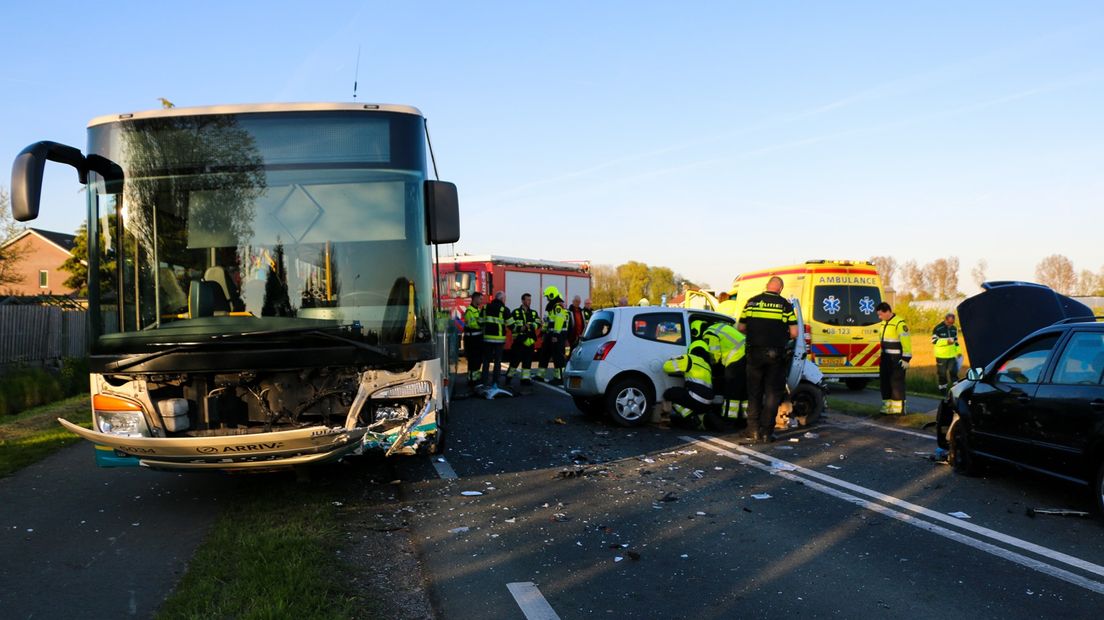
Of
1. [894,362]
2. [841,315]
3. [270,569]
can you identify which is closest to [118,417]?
[270,569]

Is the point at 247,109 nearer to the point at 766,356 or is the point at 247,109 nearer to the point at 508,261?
the point at 766,356

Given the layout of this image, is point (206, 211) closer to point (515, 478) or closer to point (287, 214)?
point (287, 214)

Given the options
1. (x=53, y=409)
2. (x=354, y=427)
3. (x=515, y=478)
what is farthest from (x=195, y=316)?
(x=53, y=409)

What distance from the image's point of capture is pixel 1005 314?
919 centimetres

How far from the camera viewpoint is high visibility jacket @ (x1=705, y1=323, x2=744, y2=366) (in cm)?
1034

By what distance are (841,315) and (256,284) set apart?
13.1 metres

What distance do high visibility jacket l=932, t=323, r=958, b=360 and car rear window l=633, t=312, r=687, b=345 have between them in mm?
8054

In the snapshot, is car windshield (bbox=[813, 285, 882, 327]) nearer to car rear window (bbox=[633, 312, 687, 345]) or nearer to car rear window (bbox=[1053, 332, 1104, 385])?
car rear window (bbox=[633, 312, 687, 345])

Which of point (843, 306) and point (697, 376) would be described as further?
point (843, 306)

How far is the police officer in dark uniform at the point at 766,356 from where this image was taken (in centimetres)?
948

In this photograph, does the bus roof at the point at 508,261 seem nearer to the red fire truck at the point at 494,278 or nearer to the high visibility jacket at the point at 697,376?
the red fire truck at the point at 494,278

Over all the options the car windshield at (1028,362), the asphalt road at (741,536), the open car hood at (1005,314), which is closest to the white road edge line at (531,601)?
the asphalt road at (741,536)

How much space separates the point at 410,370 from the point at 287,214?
144cm

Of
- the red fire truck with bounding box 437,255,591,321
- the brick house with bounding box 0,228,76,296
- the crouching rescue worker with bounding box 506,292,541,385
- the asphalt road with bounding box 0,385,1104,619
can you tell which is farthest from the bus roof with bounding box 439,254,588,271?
the brick house with bounding box 0,228,76,296
